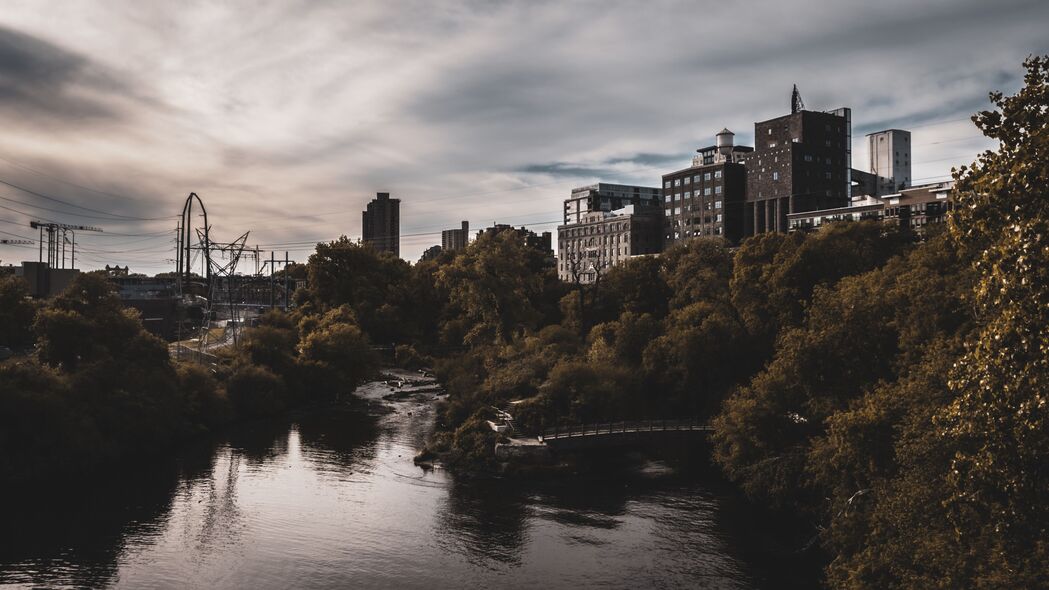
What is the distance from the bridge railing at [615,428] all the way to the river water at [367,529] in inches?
115

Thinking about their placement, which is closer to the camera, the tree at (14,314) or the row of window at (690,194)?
the tree at (14,314)

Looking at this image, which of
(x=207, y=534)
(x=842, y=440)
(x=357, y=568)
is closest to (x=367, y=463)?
(x=207, y=534)

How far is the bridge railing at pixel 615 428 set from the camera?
56094 mm

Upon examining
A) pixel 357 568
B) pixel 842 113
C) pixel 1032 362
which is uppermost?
pixel 842 113

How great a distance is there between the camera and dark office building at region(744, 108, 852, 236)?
121 m

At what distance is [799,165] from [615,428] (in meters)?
80.3

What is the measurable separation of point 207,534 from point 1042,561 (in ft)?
124

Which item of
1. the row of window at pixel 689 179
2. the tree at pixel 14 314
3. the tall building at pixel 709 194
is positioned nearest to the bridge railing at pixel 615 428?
the tree at pixel 14 314

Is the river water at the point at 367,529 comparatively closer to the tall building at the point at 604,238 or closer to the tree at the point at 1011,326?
the tree at the point at 1011,326

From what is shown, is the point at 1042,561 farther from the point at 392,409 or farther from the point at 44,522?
the point at 392,409

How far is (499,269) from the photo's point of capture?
89.9 meters

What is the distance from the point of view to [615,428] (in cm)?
5734

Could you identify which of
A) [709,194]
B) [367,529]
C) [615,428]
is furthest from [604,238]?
[367,529]

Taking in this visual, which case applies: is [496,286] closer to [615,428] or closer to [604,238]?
[615,428]
